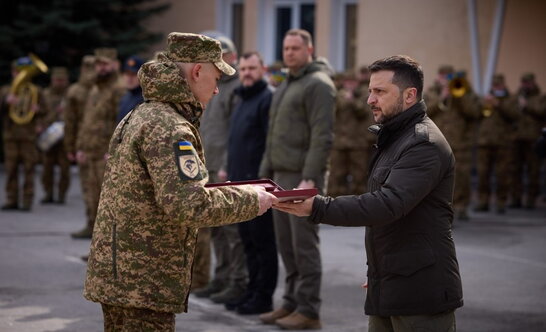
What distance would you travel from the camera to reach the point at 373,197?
4.62 meters

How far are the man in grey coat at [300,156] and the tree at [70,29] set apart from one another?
16.2m

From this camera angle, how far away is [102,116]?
39.2 feet

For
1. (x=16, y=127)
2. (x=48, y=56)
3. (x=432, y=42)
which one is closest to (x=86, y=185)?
(x=16, y=127)

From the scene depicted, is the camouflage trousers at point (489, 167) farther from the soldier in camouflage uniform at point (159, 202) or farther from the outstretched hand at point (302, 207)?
the soldier in camouflage uniform at point (159, 202)

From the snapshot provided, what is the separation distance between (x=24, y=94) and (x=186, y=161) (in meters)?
12.6

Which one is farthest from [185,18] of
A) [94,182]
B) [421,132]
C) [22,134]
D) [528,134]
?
[421,132]

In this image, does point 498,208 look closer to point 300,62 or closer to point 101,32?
point 300,62

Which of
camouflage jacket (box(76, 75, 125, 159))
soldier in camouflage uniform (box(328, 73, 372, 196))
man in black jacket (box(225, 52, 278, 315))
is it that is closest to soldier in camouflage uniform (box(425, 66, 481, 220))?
soldier in camouflage uniform (box(328, 73, 372, 196))

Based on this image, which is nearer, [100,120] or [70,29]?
[100,120]

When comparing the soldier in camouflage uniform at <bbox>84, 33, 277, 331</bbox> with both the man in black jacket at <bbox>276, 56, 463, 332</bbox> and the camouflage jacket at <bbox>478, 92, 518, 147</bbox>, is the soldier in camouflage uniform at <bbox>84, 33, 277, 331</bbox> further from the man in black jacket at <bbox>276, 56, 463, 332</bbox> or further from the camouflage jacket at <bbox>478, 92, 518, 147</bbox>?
the camouflage jacket at <bbox>478, 92, 518, 147</bbox>

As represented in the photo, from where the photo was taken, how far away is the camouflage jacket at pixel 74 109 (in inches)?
560

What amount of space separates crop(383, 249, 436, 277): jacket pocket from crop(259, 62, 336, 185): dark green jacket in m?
3.30

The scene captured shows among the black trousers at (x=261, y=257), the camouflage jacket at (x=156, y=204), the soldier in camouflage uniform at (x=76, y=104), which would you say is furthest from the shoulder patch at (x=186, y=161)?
the soldier in camouflage uniform at (x=76, y=104)

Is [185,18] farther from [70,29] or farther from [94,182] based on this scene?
[94,182]
